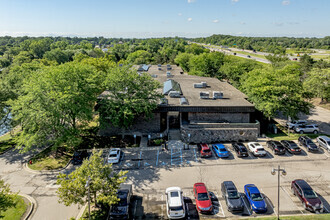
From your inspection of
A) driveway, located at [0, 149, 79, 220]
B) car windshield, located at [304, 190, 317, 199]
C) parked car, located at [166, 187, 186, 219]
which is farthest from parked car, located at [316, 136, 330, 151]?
driveway, located at [0, 149, 79, 220]

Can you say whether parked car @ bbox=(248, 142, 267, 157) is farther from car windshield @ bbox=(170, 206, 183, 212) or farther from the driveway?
the driveway

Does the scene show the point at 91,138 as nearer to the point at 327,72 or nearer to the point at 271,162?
the point at 271,162

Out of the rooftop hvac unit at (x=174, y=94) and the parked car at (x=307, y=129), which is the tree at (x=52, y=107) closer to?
the rooftop hvac unit at (x=174, y=94)

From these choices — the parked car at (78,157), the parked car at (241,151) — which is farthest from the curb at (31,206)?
the parked car at (241,151)

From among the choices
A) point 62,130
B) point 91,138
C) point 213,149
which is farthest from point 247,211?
point 91,138

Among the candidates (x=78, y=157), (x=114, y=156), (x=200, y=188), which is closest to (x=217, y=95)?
(x=114, y=156)

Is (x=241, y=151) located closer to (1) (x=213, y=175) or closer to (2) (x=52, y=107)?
(1) (x=213, y=175)
